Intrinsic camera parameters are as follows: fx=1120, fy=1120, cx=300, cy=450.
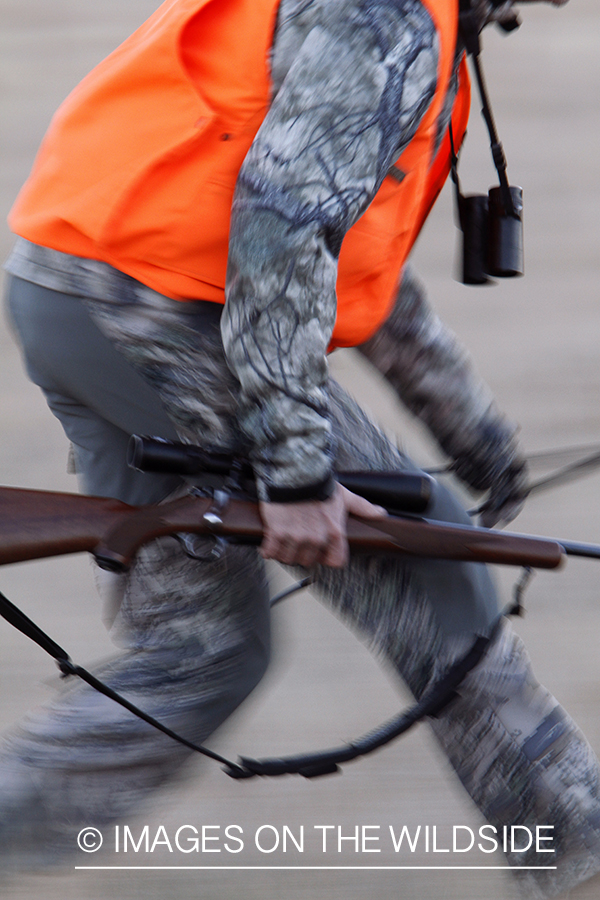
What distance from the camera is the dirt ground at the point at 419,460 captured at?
6.30ft

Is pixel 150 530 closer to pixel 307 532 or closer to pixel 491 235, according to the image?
pixel 307 532

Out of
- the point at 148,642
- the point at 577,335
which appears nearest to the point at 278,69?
the point at 148,642

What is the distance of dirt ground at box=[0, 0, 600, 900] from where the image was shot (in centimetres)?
192

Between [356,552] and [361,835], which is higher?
[356,552]

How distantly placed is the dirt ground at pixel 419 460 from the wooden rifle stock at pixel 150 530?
332 millimetres

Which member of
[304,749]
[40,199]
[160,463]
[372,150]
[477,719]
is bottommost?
[304,749]

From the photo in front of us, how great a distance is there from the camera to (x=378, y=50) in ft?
3.90

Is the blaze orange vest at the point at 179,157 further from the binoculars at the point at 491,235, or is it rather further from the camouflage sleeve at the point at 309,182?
the binoculars at the point at 491,235

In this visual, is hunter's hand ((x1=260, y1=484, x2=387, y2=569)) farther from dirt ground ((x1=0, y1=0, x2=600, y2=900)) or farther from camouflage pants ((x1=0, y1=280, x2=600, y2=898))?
dirt ground ((x1=0, y1=0, x2=600, y2=900))

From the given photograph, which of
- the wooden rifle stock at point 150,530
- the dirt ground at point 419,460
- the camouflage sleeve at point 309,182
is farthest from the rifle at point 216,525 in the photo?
the dirt ground at point 419,460

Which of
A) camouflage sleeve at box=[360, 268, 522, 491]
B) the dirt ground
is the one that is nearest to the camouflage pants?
the dirt ground

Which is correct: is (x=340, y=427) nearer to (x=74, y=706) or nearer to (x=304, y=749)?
(x=74, y=706)

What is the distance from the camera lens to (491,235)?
65.4 inches

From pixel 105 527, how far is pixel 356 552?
314mm
